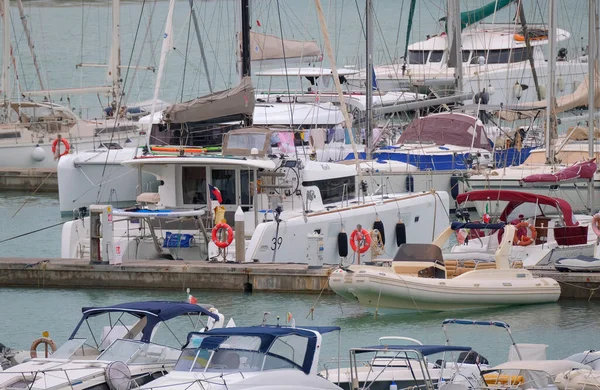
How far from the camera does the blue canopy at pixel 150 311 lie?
64.8 feet

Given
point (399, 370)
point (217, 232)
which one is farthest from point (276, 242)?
point (399, 370)

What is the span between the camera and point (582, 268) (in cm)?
2764

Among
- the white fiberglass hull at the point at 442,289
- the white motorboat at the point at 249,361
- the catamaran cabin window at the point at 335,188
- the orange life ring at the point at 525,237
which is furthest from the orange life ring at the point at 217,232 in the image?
the white motorboat at the point at 249,361

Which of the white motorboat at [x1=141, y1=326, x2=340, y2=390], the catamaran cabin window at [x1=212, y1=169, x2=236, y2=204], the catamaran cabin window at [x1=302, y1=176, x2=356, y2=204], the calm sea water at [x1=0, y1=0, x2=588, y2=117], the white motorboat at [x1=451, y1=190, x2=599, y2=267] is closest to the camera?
the white motorboat at [x1=141, y1=326, x2=340, y2=390]

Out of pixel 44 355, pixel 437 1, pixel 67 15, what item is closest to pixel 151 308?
pixel 44 355

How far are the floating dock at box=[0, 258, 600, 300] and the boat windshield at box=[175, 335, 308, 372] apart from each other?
→ 10.2 m

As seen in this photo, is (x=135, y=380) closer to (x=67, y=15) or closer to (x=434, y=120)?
(x=434, y=120)

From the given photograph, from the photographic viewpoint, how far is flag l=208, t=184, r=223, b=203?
2933 cm

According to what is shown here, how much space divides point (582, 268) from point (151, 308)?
10.9 m

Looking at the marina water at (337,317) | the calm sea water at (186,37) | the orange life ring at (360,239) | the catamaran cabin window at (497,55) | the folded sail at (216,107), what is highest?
the calm sea water at (186,37)

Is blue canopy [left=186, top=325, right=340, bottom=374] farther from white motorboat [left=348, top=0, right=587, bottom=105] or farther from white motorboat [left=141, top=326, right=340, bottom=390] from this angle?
white motorboat [left=348, top=0, right=587, bottom=105]

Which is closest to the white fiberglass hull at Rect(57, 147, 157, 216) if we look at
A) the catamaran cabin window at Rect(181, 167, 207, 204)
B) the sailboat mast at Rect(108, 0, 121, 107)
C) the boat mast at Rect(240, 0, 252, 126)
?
the sailboat mast at Rect(108, 0, 121, 107)

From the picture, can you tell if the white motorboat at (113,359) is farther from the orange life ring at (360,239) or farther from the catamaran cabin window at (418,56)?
the catamaran cabin window at (418,56)

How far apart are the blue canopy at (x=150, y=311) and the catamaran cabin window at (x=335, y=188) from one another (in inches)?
424
